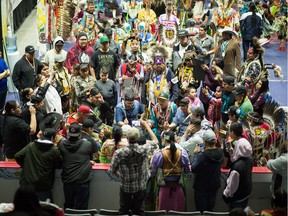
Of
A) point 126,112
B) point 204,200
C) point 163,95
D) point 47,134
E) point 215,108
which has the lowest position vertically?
point 204,200

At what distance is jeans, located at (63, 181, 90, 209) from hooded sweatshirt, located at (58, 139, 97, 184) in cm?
8

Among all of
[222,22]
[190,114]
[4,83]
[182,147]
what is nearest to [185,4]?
[222,22]

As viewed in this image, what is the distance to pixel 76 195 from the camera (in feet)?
26.0

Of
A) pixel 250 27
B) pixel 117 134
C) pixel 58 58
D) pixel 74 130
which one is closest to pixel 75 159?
pixel 74 130

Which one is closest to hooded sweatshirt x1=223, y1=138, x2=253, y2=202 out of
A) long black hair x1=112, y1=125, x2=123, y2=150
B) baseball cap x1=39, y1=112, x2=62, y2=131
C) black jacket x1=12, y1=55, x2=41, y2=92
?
long black hair x1=112, y1=125, x2=123, y2=150

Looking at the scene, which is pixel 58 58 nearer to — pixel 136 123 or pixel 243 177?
pixel 136 123

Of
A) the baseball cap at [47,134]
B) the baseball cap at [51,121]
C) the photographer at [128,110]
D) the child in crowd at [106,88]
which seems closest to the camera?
the baseball cap at [47,134]

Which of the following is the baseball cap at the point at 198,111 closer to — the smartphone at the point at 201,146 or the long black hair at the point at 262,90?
the smartphone at the point at 201,146

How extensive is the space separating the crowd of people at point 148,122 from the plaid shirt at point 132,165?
0.01m

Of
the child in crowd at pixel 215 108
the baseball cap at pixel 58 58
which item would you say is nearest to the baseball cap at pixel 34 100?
the baseball cap at pixel 58 58

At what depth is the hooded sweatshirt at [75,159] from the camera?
7738mm

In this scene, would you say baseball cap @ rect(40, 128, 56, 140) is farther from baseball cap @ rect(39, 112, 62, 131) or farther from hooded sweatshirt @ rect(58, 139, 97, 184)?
baseball cap @ rect(39, 112, 62, 131)

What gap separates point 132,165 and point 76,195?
904 millimetres

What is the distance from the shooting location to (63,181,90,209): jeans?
7852 mm
